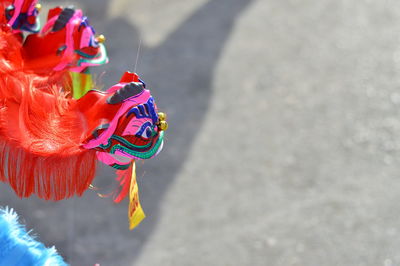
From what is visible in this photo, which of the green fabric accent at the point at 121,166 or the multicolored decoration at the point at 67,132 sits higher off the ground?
the multicolored decoration at the point at 67,132

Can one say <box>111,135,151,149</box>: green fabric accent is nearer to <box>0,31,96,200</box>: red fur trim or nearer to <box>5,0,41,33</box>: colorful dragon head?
<box>0,31,96,200</box>: red fur trim

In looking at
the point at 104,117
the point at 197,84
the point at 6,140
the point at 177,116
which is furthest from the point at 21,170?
the point at 197,84

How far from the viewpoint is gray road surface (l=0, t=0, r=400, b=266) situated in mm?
1934

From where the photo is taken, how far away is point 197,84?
2.53 m

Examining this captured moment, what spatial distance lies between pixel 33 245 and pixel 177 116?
138 cm

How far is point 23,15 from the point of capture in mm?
1194

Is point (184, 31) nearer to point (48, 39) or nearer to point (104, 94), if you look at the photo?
point (48, 39)

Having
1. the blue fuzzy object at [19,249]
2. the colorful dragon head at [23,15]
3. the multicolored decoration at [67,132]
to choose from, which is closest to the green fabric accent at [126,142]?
the multicolored decoration at [67,132]

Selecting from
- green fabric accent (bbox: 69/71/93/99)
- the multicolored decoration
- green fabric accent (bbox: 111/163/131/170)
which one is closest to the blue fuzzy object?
the multicolored decoration

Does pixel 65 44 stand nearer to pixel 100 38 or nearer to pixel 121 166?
pixel 100 38

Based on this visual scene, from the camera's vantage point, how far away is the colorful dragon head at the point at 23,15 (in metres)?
1.17

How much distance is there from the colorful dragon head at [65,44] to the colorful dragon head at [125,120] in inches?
9.4

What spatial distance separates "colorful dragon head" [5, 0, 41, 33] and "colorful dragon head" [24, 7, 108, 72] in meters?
0.02

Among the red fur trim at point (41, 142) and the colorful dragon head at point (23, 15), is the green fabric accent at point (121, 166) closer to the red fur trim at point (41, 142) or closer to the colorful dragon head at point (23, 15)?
the red fur trim at point (41, 142)
